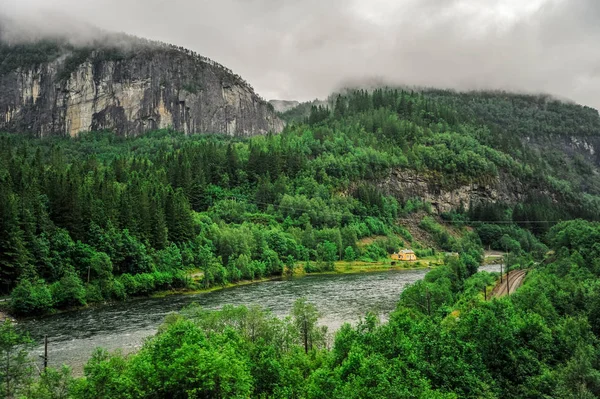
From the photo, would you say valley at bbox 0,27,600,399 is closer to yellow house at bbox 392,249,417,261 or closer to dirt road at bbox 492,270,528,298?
yellow house at bbox 392,249,417,261

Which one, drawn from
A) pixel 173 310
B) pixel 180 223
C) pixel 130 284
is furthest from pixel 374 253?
pixel 173 310

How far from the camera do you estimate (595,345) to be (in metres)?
43.5

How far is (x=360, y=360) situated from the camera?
29.8 m

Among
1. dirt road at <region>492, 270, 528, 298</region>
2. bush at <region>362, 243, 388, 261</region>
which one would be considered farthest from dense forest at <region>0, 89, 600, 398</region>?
dirt road at <region>492, 270, 528, 298</region>

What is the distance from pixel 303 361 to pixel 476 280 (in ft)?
168

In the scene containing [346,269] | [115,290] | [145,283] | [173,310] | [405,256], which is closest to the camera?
[173,310]

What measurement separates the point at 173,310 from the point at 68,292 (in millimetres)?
15971

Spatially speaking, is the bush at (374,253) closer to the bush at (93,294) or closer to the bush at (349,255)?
the bush at (349,255)

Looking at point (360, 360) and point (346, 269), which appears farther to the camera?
point (346, 269)

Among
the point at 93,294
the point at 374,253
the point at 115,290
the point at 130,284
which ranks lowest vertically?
the point at 93,294

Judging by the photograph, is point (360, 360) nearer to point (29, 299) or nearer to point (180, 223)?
point (29, 299)

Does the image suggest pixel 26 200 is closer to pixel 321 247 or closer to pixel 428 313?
pixel 428 313

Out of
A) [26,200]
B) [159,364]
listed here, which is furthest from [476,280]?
[26,200]

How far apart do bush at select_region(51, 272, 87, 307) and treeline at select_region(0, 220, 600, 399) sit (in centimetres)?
3356
